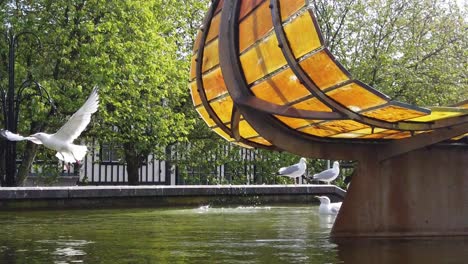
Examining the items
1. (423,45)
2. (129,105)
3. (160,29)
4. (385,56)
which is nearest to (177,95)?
(160,29)

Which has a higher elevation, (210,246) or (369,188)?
(369,188)

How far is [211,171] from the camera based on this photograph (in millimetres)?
31766

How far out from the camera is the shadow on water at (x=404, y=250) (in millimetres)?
7953

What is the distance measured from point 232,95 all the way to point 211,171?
22273 millimetres

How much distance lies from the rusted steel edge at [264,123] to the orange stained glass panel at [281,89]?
22 centimetres

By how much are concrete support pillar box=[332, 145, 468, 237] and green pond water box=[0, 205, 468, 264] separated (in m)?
0.35

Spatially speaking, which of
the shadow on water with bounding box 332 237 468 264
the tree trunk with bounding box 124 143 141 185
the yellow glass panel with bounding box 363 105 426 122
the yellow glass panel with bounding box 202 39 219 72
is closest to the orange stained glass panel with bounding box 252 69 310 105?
the yellow glass panel with bounding box 363 105 426 122

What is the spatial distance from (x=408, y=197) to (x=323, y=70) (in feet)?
8.15

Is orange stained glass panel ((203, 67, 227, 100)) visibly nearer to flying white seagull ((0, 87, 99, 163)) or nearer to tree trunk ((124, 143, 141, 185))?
flying white seagull ((0, 87, 99, 163))

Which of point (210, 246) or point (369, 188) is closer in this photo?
point (210, 246)

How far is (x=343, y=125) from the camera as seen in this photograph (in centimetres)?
1048

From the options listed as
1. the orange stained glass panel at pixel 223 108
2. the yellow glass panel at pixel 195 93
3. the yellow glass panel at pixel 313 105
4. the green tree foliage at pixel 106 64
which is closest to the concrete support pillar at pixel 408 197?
the yellow glass panel at pixel 313 105

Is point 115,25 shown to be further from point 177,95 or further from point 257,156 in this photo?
point 257,156

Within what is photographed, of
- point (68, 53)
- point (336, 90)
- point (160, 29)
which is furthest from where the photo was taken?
point (160, 29)
